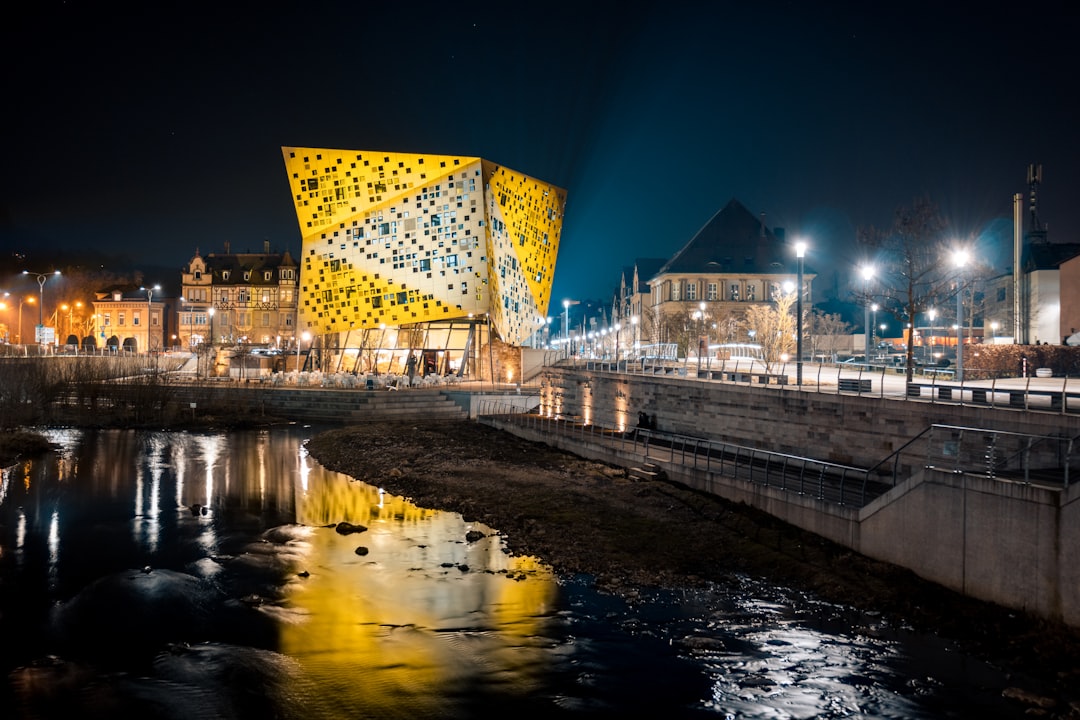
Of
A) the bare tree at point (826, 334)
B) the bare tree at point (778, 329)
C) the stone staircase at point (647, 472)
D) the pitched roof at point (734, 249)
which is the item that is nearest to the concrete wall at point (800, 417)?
the stone staircase at point (647, 472)

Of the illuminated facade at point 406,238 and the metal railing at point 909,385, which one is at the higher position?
the illuminated facade at point 406,238

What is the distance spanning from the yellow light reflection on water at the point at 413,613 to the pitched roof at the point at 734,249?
7849cm

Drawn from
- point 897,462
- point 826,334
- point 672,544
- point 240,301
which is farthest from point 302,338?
point 897,462

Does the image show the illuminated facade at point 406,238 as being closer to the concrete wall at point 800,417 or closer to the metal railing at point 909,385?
the metal railing at point 909,385

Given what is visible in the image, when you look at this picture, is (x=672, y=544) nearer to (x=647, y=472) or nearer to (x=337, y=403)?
(x=647, y=472)

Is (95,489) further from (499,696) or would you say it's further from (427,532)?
(499,696)

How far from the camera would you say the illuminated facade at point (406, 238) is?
65562 mm

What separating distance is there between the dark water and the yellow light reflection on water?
0.05 metres

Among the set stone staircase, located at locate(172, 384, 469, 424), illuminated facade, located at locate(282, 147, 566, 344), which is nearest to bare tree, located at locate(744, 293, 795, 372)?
illuminated facade, located at locate(282, 147, 566, 344)

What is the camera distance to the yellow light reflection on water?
1234 centimetres

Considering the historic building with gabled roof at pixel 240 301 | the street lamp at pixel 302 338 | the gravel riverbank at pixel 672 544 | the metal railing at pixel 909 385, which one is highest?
the historic building with gabled roof at pixel 240 301

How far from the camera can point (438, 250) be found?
66188 mm

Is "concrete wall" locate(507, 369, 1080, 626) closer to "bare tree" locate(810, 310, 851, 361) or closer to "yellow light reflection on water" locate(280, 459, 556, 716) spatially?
"yellow light reflection on water" locate(280, 459, 556, 716)

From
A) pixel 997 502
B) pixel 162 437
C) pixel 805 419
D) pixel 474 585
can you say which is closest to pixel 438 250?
pixel 162 437
